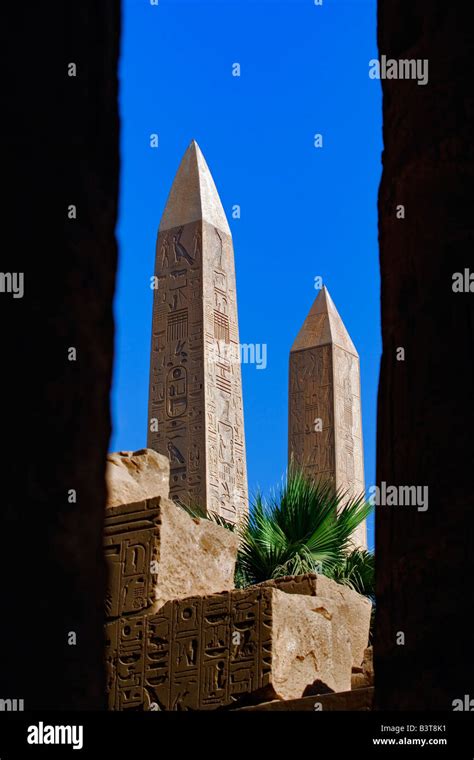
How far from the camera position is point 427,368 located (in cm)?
500

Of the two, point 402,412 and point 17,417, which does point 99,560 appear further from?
point 402,412

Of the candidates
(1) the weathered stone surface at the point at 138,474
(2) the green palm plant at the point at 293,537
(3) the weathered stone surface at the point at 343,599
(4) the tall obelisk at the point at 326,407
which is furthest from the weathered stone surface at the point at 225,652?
(4) the tall obelisk at the point at 326,407

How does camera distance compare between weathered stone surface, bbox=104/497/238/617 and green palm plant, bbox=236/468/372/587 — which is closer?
weathered stone surface, bbox=104/497/238/617

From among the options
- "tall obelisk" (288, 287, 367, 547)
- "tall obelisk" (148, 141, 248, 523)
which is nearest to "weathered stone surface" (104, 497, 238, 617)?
"tall obelisk" (148, 141, 248, 523)

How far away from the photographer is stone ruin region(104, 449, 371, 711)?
912 centimetres

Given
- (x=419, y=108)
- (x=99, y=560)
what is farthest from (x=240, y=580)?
(x=99, y=560)

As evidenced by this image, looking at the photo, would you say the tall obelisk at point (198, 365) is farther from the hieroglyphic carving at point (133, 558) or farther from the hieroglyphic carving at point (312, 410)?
the hieroglyphic carving at point (133, 558)

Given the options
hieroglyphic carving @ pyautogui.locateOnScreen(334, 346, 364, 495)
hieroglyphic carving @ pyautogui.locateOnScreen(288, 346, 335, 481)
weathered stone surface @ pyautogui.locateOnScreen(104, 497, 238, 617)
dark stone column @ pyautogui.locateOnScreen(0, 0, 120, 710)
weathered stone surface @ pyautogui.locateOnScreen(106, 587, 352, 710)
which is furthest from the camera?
hieroglyphic carving @ pyautogui.locateOnScreen(288, 346, 335, 481)

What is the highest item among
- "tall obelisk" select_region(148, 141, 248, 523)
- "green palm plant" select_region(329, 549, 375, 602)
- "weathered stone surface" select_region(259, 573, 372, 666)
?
"tall obelisk" select_region(148, 141, 248, 523)

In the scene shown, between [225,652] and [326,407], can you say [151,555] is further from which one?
[326,407]

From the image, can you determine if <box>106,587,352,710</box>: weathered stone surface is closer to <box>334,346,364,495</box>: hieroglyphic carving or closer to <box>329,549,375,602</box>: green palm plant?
<box>329,549,375,602</box>: green palm plant

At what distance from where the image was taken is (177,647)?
9.48 metres

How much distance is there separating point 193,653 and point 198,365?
27.9 feet

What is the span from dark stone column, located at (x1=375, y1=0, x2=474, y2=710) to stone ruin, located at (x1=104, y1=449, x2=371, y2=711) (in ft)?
12.4
